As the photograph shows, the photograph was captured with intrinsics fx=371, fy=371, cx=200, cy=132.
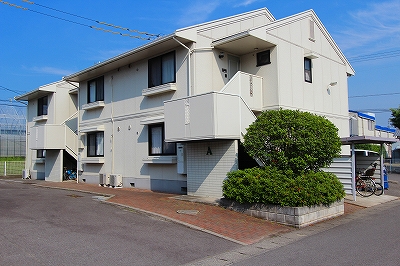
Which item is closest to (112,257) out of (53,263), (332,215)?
(53,263)

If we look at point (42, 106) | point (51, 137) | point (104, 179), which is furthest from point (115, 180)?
point (42, 106)

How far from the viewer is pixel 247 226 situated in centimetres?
944

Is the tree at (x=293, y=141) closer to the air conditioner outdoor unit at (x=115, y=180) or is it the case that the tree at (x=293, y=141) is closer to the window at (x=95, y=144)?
the air conditioner outdoor unit at (x=115, y=180)

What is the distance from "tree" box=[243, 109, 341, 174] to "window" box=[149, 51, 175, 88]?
5641 mm

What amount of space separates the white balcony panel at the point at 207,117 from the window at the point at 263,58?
3154mm

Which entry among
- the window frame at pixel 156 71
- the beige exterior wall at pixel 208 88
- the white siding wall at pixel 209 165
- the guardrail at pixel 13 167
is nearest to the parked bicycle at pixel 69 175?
the beige exterior wall at pixel 208 88

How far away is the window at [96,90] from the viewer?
19781mm

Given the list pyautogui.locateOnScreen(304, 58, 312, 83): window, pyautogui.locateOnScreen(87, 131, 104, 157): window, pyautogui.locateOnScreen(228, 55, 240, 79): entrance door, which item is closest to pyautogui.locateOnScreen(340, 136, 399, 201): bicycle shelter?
pyautogui.locateOnScreen(304, 58, 312, 83): window

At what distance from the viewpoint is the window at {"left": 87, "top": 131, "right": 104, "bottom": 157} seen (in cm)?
1975

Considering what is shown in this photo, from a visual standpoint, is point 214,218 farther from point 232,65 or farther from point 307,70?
point 307,70

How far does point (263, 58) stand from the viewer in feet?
49.2

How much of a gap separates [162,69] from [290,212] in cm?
873

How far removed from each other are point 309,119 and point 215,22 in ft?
20.4

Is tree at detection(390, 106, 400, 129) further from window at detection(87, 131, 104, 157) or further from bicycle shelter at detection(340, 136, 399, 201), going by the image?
window at detection(87, 131, 104, 157)
